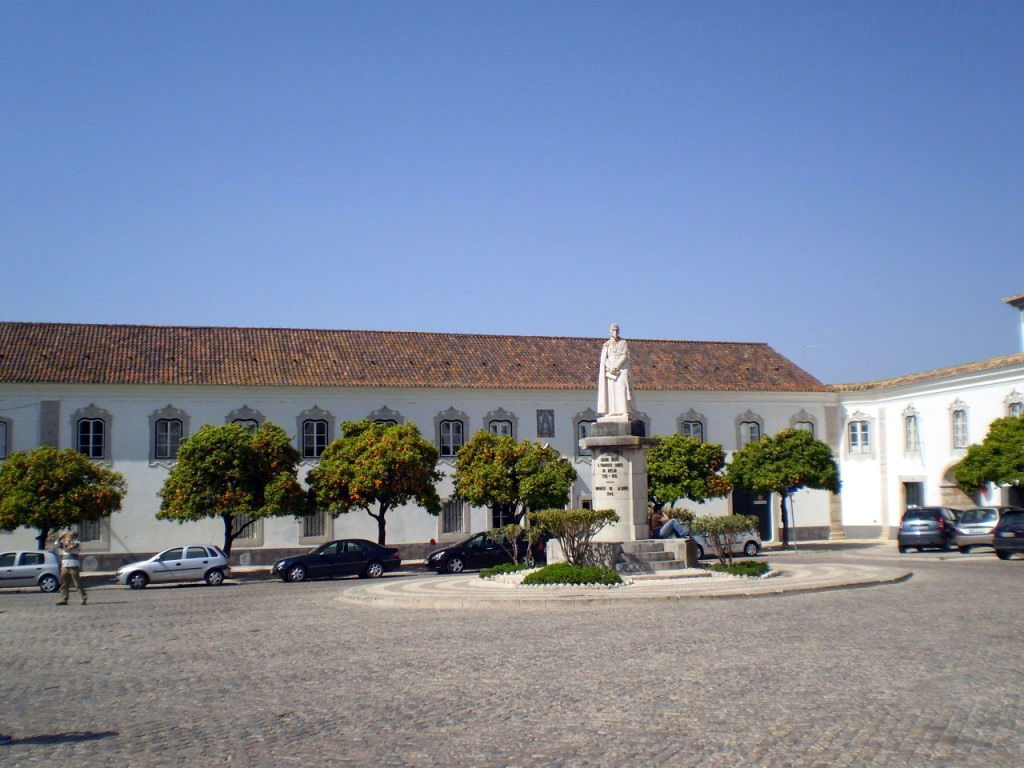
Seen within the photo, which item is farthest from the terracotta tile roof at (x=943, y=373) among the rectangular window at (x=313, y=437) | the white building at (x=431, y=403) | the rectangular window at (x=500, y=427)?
the rectangular window at (x=313, y=437)

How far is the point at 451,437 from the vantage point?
1722 inches

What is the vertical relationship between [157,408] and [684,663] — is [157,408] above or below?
above

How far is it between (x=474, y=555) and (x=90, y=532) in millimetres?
15763

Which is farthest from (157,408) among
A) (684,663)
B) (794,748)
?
(794,748)

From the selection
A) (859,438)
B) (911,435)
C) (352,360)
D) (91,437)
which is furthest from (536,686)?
(859,438)

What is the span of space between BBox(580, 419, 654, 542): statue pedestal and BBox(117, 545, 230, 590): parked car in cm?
1206

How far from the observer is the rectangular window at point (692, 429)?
4694 centimetres

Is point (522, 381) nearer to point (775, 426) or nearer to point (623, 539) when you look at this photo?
point (775, 426)

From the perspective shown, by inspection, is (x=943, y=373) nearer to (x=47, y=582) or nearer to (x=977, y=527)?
(x=977, y=527)

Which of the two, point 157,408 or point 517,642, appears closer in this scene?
point 517,642

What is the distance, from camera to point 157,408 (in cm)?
4066

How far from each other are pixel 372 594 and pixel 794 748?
14.8m

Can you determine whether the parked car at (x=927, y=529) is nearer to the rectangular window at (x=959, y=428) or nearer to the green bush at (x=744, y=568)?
the rectangular window at (x=959, y=428)

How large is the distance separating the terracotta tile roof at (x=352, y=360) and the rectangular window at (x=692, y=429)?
1.57 m
